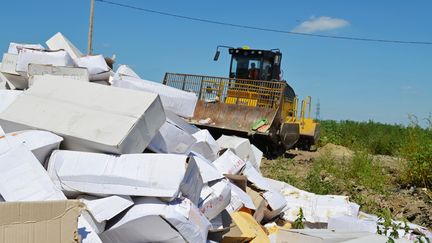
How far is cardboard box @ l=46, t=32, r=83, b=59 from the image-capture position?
5206 millimetres

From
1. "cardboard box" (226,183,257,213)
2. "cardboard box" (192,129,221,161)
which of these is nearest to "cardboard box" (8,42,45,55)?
"cardboard box" (192,129,221,161)

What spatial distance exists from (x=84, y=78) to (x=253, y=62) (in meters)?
7.70

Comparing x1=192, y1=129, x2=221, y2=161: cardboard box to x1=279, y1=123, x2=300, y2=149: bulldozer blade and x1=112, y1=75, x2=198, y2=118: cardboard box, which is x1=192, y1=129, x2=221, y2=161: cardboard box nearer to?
x1=112, y1=75, x2=198, y2=118: cardboard box

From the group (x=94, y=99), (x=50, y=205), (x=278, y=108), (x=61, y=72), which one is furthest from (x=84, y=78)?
(x=278, y=108)

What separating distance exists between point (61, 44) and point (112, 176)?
298 cm

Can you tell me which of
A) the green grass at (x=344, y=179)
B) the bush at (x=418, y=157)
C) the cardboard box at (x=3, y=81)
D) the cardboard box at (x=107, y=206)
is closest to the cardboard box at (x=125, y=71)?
the cardboard box at (x=3, y=81)

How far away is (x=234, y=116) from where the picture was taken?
9781 mm

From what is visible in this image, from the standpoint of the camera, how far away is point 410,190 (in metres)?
6.98

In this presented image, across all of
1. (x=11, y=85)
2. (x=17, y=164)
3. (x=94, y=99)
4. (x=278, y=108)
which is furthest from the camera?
(x=278, y=108)

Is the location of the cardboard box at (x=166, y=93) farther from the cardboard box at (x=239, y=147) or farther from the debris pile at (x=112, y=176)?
the cardboard box at (x=239, y=147)

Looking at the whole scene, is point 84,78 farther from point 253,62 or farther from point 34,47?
point 253,62

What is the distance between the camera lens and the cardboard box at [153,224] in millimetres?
2660

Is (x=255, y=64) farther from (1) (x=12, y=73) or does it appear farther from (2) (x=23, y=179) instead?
(2) (x=23, y=179)

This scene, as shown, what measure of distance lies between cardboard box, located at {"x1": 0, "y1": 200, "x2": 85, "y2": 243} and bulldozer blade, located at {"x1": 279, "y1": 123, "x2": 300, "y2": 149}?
8.15 meters
